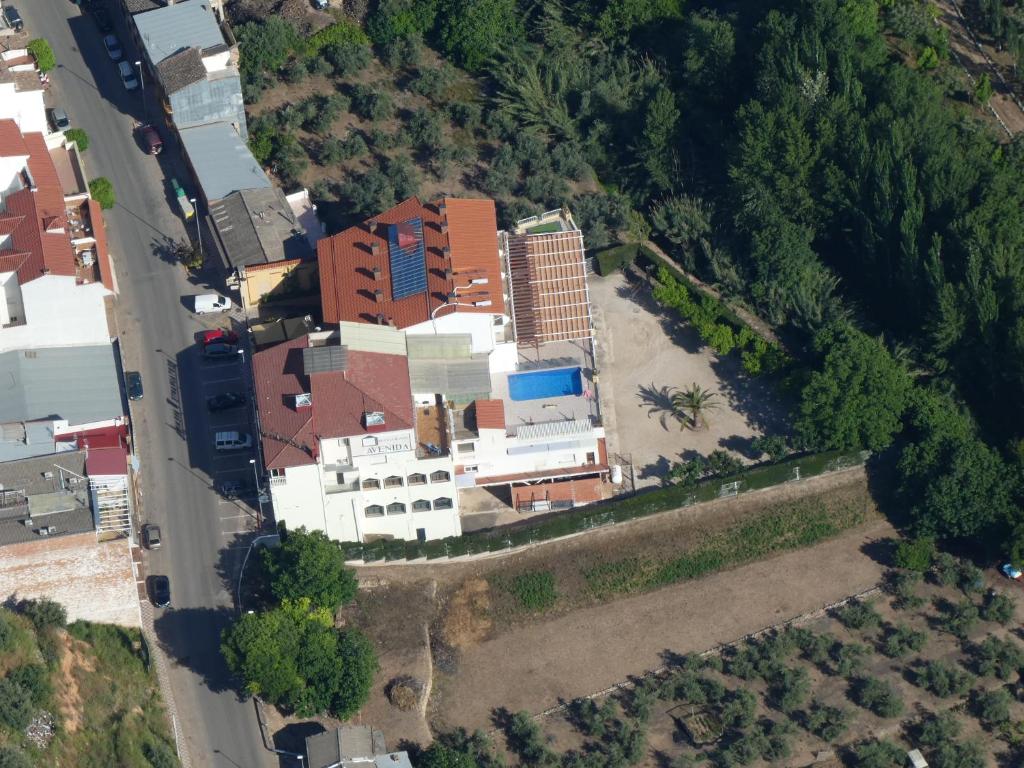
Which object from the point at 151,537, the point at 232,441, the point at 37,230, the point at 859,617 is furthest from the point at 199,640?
the point at 859,617

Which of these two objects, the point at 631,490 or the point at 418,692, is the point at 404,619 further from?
the point at 631,490

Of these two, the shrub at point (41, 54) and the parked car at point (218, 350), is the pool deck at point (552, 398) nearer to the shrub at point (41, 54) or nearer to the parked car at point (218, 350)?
the parked car at point (218, 350)

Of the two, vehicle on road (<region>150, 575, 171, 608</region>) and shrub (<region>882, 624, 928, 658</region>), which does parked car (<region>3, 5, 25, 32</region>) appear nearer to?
vehicle on road (<region>150, 575, 171, 608</region>)

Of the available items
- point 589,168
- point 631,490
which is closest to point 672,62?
point 589,168

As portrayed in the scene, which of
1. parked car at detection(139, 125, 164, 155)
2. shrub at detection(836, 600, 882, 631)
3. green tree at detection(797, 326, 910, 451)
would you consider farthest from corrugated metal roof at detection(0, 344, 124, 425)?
shrub at detection(836, 600, 882, 631)

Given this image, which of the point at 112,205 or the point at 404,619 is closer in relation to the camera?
the point at 404,619

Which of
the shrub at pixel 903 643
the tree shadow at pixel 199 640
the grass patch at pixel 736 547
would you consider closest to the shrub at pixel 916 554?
the grass patch at pixel 736 547

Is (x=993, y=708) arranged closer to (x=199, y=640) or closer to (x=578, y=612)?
(x=578, y=612)

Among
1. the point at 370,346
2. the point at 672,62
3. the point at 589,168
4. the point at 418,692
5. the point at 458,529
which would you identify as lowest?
the point at 418,692
